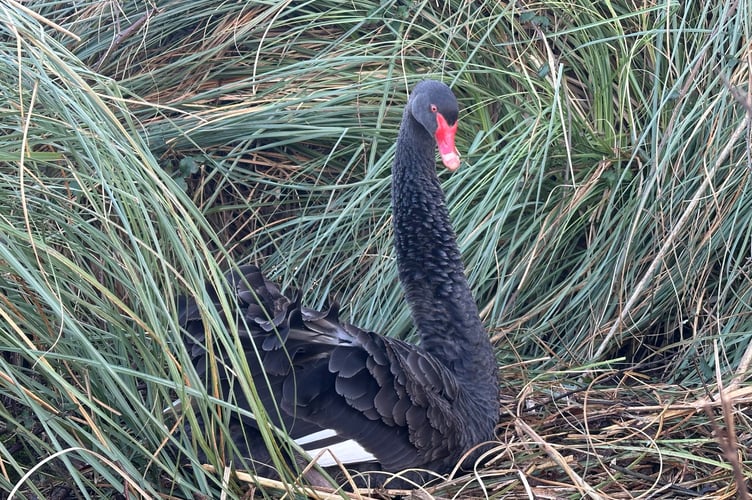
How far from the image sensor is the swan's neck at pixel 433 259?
10.3 ft

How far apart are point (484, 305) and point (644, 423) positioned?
99cm

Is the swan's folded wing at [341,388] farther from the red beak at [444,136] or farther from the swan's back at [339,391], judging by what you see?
the red beak at [444,136]

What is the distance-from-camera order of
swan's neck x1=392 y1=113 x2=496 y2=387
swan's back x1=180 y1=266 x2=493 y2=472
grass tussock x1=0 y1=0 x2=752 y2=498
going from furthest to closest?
→ swan's neck x1=392 y1=113 x2=496 y2=387
grass tussock x1=0 y1=0 x2=752 y2=498
swan's back x1=180 y1=266 x2=493 y2=472

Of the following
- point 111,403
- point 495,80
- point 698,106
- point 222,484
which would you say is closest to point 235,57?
point 495,80

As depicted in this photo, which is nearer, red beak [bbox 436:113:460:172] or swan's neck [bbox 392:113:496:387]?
red beak [bbox 436:113:460:172]

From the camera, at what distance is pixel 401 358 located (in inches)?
111

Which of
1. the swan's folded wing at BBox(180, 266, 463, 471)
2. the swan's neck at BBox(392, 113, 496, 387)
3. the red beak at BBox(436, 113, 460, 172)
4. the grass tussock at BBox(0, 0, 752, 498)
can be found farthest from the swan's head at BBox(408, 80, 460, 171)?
the grass tussock at BBox(0, 0, 752, 498)

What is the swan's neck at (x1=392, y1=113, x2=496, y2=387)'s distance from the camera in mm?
3133

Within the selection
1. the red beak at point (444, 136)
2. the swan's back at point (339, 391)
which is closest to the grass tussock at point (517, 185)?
the swan's back at point (339, 391)

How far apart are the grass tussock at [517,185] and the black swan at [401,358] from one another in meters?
0.12

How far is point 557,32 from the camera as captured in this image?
13.2ft

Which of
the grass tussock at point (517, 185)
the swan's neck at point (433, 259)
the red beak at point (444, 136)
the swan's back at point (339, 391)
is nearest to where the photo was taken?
the swan's back at point (339, 391)

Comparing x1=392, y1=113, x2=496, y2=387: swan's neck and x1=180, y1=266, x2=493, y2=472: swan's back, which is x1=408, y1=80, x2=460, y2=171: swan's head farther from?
x1=180, y1=266, x2=493, y2=472: swan's back

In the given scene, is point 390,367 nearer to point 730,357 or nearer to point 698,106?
point 730,357
